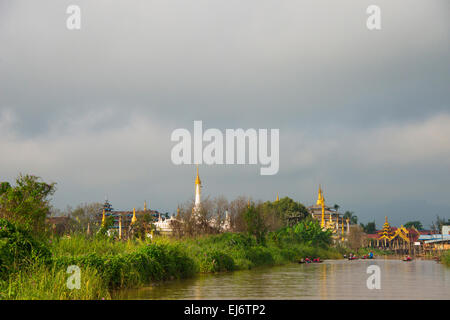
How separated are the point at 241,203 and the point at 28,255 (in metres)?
33.5

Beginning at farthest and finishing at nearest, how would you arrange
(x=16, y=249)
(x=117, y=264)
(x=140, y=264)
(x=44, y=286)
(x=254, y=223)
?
(x=254, y=223)
(x=140, y=264)
(x=117, y=264)
(x=16, y=249)
(x=44, y=286)

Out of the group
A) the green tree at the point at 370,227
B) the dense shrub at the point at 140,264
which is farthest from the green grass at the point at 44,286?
the green tree at the point at 370,227

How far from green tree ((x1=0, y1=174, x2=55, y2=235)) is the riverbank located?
123cm

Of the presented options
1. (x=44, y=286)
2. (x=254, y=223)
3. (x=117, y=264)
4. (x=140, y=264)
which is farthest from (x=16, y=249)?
(x=254, y=223)

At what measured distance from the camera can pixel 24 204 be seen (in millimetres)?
15438

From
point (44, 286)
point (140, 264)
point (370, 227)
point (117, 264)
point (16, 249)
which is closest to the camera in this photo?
point (44, 286)

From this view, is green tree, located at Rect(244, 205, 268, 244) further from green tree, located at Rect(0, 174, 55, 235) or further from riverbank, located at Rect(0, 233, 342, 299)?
green tree, located at Rect(0, 174, 55, 235)

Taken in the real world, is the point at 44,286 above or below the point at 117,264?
above

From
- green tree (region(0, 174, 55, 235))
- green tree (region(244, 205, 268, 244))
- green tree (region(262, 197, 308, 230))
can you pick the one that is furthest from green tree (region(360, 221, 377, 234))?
green tree (region(0, 174, 55, 235))

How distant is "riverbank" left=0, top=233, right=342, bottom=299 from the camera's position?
9.82 meters

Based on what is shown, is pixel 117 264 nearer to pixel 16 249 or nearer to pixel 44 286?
pixel 16 249

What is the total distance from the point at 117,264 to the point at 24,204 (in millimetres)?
4304
